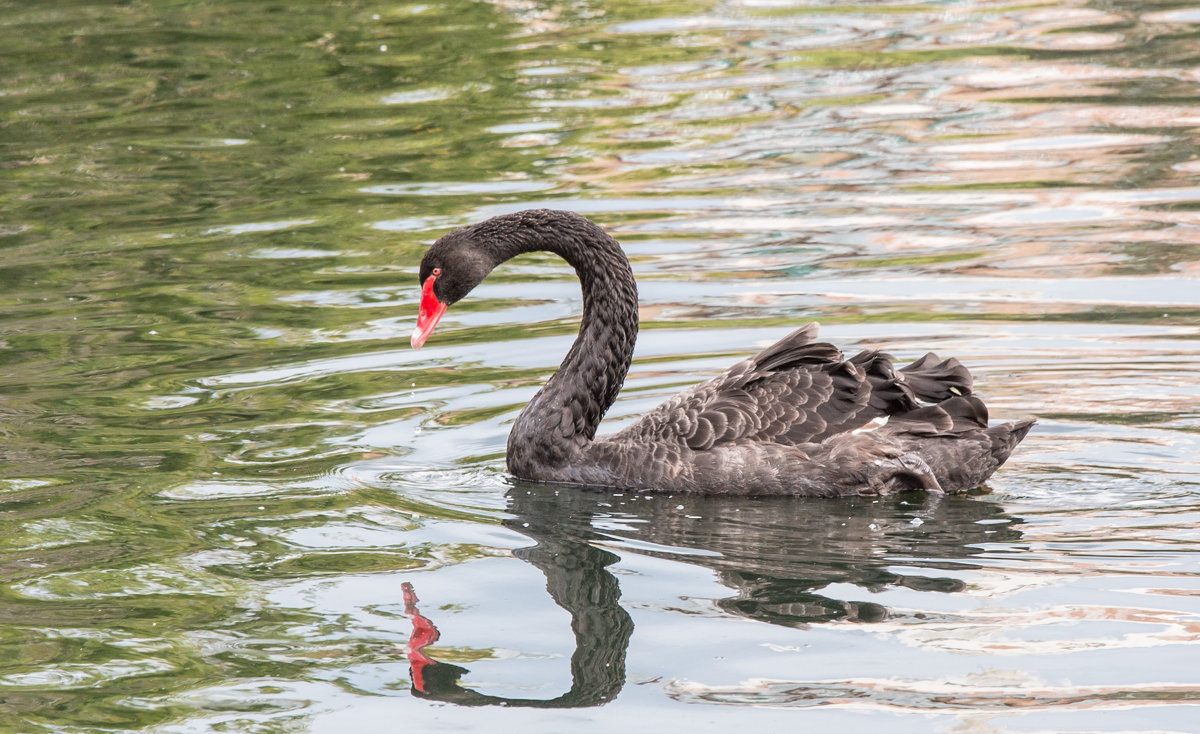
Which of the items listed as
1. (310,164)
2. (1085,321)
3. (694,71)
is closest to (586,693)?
(1085,321)

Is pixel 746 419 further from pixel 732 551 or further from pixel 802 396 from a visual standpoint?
pixel 732 551

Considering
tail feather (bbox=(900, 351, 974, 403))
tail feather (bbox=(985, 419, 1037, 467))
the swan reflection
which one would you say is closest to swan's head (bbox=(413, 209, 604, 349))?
the swan reflection

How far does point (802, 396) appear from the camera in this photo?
7.27 m

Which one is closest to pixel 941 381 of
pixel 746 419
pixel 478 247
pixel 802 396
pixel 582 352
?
pixel 802 396

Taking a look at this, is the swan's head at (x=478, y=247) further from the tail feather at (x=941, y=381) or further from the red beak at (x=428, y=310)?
the tail feather at (x=941, y=381)

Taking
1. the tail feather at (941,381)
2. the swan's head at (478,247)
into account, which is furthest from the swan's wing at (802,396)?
the swan's head at (478,247)

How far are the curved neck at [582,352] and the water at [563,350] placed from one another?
25cm

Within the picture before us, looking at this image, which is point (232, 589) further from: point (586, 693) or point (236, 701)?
point (586, 693)

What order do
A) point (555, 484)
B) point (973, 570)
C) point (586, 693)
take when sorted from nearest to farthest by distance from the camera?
1. point (586, 693)
2. point (973, 570)
3. point (555, 484)

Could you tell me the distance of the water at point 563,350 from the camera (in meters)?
5.46

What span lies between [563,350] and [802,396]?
8.51 feet

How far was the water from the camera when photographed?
5.46 metres

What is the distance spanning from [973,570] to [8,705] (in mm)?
3413

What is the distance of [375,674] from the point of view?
5.49 metres
